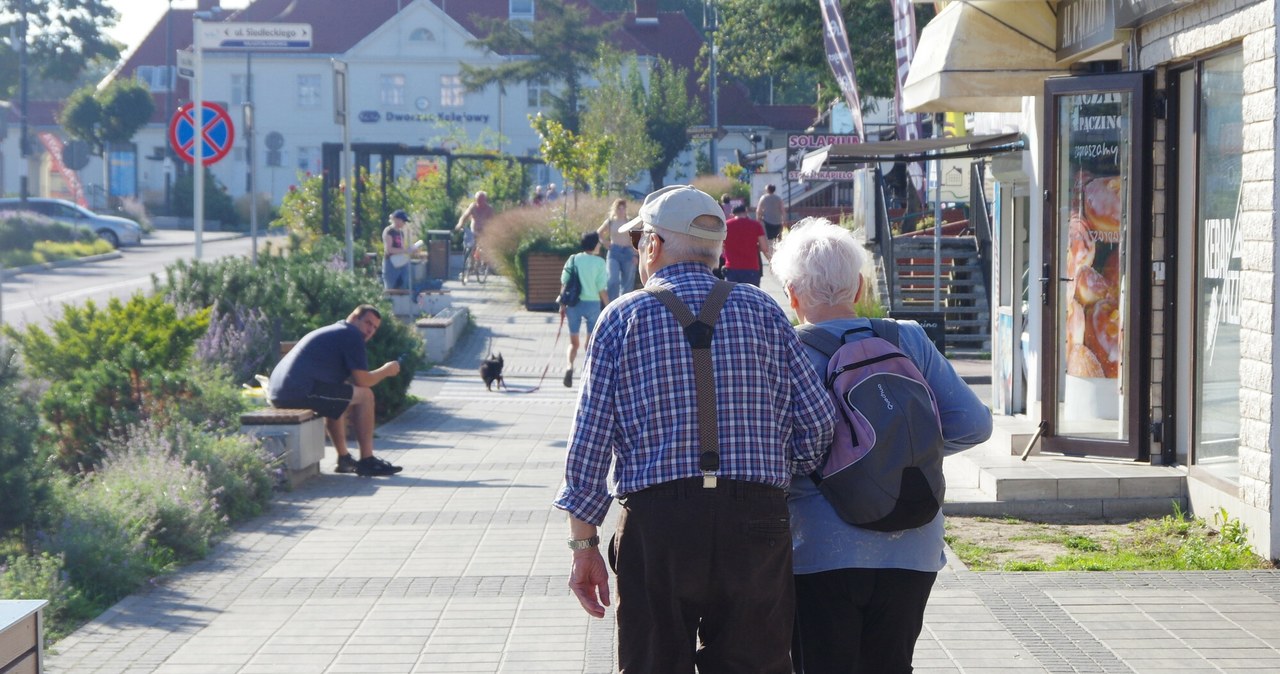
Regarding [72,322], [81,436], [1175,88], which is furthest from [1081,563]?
[72,322]

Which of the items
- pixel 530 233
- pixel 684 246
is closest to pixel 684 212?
pixel 684 246

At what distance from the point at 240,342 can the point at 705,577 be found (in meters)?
10.9

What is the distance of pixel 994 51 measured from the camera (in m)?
10.6

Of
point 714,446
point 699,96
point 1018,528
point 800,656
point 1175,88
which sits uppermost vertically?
point 699,96

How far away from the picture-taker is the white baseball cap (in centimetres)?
383

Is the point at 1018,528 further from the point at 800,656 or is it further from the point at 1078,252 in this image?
the point at 800,656

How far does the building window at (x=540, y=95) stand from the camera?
68000 millimetres

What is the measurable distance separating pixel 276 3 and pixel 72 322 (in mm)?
71188

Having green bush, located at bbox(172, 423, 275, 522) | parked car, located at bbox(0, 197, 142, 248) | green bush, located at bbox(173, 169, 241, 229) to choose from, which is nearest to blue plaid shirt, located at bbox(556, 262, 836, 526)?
green bush, located at bbox(172, 423, 275, 522)

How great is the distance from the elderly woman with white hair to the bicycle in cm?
2695

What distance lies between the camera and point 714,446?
359 cm

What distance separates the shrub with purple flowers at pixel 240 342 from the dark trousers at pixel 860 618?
9.91 metres

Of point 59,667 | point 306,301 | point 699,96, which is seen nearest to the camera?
point 59,667

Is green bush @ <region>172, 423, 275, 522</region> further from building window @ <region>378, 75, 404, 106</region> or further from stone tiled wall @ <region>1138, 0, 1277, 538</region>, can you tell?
building window @ <region>378, 75, 404, 106</region>
